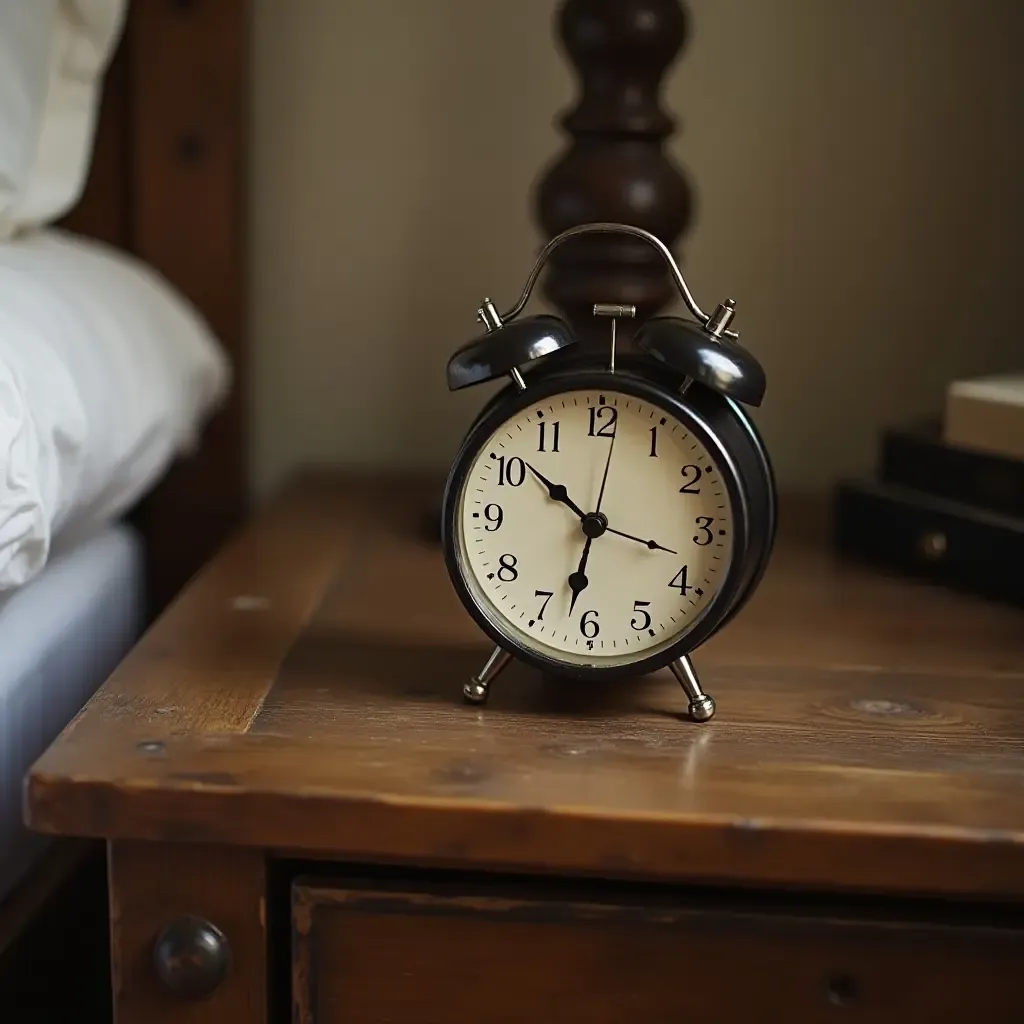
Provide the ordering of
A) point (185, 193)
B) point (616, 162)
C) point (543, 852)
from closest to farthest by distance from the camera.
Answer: point (543, 852) < point (616, 162) < point (185, 193)

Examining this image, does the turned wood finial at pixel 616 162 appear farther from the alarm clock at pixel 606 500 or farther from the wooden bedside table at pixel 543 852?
the wooden bedside table at pixel 543 852

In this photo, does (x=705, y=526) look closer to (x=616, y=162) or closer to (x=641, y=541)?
(x=641, y=541)

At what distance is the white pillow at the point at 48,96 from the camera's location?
86 centimetres

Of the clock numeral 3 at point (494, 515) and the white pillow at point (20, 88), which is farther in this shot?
the white pillow at point (20, 88)

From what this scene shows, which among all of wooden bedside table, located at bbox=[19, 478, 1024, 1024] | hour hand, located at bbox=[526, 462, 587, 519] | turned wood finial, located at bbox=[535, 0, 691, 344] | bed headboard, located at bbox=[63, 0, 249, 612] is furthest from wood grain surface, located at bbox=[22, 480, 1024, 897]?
bed headboard, located at bbox=[63, 0, 249, 612]

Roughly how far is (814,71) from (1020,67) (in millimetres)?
172

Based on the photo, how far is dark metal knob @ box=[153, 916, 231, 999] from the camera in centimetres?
59

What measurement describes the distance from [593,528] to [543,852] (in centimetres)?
17

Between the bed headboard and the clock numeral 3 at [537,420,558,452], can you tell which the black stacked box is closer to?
the clock numeral 3 at [537,420,558,452]

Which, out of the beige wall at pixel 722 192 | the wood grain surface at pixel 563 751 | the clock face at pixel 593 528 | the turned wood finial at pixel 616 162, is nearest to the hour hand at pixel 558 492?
the clock face at pixel 593 528

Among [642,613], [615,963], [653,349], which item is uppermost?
[653,349]

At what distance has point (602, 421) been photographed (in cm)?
65

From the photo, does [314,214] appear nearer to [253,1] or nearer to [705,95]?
[253,1]

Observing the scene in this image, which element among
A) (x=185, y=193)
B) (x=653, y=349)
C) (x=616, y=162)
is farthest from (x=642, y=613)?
(x=185, y=193)
